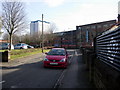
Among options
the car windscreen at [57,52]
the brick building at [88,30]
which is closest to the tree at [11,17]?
the car windscreen at [57,52]

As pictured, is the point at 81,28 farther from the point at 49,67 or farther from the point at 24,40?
the point at 49,67

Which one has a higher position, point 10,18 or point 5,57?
point 10,18

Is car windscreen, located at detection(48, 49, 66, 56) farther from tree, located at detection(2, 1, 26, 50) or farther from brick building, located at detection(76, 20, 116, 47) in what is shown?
brick building, located at detection(76, 20, 116, 47)

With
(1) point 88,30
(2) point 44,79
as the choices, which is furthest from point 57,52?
(1) point 88,30

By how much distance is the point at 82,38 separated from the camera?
7025cm

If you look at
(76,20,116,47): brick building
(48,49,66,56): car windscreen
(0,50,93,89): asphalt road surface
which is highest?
(76,20,116,47): brick building

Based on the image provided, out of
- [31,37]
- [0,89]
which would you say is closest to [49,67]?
[0,89]

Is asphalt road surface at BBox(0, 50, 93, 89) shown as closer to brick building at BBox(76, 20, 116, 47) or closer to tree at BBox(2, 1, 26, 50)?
tree at BBox(2, 1, 26, 50)

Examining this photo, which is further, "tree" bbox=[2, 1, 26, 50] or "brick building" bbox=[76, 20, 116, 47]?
"brick building" bbox=[76, 20, 116, 47]

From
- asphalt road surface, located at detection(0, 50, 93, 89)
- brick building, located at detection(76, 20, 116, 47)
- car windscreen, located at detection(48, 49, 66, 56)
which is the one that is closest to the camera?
asphalt road surface, located at detection(0, 50, 93, 89)

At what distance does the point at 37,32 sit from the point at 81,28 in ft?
90.9

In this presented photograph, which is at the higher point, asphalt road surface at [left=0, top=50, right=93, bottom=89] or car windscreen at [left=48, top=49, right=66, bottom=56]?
car windscreen at [left=48, top=49, right=66, bottom=56]

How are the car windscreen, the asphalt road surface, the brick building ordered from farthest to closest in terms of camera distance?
the brick building, the car windscreen, the asphalt road surface

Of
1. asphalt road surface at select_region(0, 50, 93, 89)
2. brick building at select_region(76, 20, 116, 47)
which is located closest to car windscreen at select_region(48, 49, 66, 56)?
asphalt road surface at select_region(0, 50, 93, 89)
